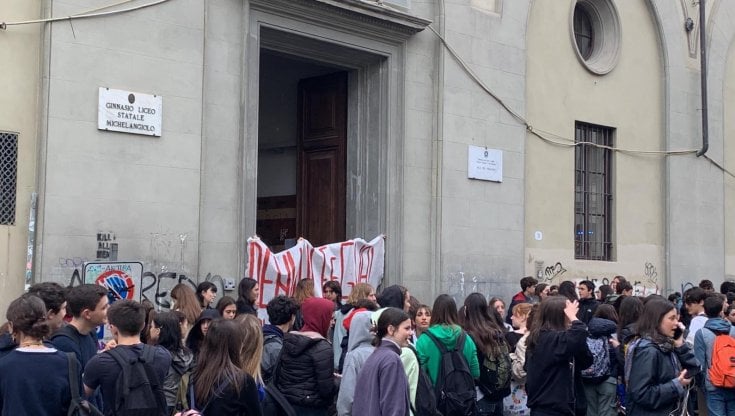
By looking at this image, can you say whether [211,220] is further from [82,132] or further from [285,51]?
[285,51]

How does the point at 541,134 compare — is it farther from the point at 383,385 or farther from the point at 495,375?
the point at 383,385

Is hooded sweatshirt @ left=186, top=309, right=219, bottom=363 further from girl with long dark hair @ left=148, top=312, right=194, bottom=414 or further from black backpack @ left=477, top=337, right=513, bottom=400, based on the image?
black backpack @ left=477, top=337, right=513, bottom=400

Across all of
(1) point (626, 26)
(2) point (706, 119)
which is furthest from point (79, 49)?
(2) point (706, 119)

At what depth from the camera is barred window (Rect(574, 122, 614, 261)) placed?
18.7 meters

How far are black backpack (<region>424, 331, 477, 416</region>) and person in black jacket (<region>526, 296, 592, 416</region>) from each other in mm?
509

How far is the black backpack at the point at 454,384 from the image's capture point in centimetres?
884

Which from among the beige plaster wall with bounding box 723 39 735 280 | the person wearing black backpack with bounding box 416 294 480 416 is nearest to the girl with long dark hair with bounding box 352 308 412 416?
the person wearing black backpack with bounding box 416 294 480 416

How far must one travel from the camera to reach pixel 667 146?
19.9m

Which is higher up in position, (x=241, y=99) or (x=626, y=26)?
(x=626, y=26)

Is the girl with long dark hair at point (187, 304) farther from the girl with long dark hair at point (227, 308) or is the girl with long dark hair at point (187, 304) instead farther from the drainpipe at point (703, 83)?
the drainpipe at point (703, 83)

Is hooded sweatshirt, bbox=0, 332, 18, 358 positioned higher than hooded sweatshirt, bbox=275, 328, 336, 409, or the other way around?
hooded sweatshirt, bbox=0, 332, 18, 358

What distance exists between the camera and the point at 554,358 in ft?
28.2

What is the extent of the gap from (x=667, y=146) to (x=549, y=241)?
3.72 m

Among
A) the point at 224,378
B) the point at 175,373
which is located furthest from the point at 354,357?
the point at 224,378
